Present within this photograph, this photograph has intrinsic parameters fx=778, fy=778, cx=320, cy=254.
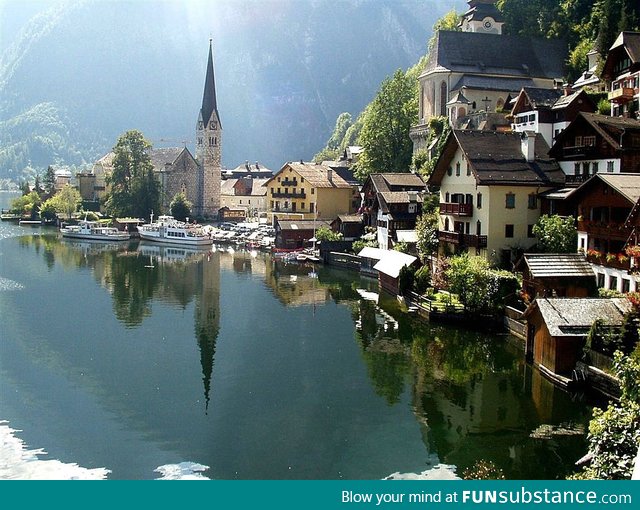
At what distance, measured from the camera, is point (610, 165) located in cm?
3547

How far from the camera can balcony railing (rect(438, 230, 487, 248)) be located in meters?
38.7

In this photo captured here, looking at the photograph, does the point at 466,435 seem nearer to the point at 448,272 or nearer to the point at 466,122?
the point at 448,272

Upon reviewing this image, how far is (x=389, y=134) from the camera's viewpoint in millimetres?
73875

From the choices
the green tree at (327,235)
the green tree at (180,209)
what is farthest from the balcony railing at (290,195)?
the green tree at (327,235)

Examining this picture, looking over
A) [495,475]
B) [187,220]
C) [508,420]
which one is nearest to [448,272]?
[508,420]

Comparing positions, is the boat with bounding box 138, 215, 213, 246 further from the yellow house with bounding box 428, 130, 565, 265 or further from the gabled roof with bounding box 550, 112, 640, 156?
the gabled roof with bounding box 550, 112, 640, 156

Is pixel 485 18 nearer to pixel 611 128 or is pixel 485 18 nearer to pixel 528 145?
pixel 528 145

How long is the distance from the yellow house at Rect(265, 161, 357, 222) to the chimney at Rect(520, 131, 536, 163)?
4021 centimetres

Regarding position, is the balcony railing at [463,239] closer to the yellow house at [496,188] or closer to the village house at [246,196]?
the yellow house at [496,188]

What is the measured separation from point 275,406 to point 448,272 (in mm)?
14060

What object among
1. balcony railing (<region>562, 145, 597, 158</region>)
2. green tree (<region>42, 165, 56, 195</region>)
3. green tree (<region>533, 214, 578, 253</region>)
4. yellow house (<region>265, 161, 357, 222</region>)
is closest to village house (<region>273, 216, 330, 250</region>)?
yellow house (<region>265, 161, 357, 222</region>)

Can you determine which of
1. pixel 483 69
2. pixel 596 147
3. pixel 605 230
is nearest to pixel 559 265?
pixel 605 230

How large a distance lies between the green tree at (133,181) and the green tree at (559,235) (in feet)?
233

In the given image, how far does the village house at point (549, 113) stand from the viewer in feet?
142
